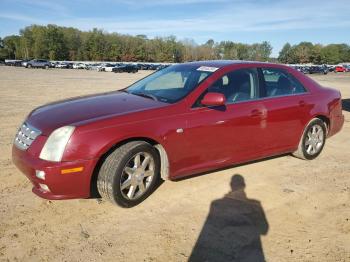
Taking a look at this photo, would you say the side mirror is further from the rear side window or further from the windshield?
the rear side window

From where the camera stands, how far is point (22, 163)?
4.02 meters

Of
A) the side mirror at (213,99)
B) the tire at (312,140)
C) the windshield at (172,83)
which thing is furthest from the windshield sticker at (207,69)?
the tire at (312,140)

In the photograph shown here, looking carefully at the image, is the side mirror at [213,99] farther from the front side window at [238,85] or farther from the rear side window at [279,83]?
the rear side window at [279,83]

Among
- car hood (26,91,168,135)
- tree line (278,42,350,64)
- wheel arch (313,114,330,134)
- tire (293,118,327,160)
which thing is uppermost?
tree line (278,42,350,64)

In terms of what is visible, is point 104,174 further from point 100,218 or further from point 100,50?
point 100,50

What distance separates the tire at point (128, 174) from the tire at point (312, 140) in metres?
2.75

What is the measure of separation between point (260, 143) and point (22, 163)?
3.11 m

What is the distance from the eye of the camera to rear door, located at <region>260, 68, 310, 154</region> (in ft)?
17.7

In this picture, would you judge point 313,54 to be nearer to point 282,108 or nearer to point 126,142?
point 282,108

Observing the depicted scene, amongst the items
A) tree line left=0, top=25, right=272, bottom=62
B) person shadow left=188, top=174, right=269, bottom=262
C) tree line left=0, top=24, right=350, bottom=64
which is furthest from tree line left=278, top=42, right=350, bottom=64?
person shadow left=188, top=174, right=269, bottom=262

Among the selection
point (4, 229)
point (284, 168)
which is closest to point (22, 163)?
point (4, 229)

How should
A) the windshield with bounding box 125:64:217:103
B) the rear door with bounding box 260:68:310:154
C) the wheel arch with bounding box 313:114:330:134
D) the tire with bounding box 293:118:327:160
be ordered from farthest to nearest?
the wheel arch with bounding box 313:114:330:134 < the tire with bounding box 293:118:327:160 < the rear door with bounding box 260:68:310:154 < the windshield with bounding box 125:64:217:103

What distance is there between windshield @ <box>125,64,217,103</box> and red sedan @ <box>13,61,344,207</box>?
0.02 metres

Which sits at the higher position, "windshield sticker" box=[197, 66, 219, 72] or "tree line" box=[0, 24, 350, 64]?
"tree line" box=[0, 24, 350, 64]
